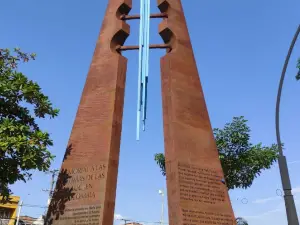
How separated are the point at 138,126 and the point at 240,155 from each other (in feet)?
27.5

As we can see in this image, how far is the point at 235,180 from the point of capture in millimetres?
19625

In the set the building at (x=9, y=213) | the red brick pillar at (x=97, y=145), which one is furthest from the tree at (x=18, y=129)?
the building at (x=9, y=213)

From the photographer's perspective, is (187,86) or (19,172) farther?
(187,86)

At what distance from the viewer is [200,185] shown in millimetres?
11656

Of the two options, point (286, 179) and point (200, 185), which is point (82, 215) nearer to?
point (200, 185)

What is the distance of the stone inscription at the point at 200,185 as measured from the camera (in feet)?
36.8

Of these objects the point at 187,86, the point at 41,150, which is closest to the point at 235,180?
the point at 187,86

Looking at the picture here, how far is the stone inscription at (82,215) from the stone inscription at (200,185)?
2750 millimetres

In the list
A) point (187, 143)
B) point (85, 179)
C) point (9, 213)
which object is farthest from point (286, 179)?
point (9, 213)

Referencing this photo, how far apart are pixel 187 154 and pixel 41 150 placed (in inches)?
190

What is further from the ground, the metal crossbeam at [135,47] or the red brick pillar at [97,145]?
the metal crossbeam at [135,47]

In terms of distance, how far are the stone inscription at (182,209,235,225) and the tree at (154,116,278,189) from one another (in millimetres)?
7606

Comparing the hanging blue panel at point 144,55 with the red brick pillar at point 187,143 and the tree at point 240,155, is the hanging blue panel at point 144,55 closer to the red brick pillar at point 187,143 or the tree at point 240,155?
the red brick pillar at point 187,143

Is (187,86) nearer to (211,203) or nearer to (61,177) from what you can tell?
(211,203)
